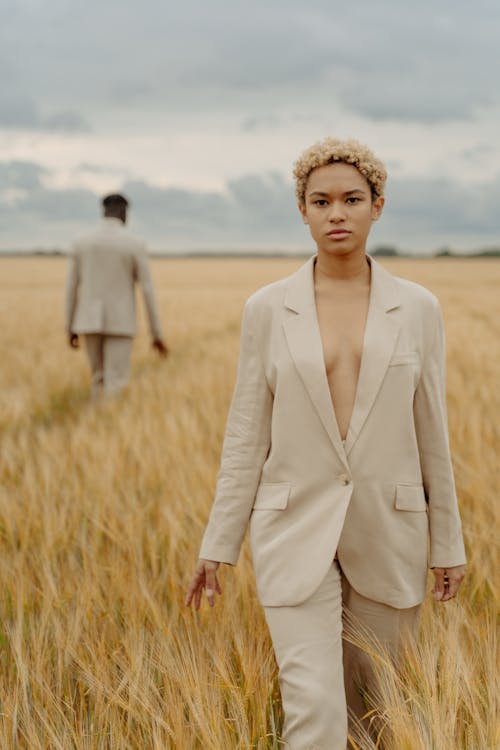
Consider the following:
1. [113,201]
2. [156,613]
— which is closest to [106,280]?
[113,201]

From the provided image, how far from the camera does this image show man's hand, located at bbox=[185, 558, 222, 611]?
1.87 meters

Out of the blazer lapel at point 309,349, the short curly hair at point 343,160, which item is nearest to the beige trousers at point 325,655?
the blazer lapel at point 309,349

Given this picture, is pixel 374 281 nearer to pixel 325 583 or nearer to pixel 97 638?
pixel 325 583

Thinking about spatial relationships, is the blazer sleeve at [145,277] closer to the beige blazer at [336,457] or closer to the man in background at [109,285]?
the man in background at [109,285]

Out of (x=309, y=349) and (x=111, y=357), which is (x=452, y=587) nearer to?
(x=309, y=349)

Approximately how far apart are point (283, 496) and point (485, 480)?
180 centimetres

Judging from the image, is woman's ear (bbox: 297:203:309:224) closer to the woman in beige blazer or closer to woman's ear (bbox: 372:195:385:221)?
the woman in beige blazer

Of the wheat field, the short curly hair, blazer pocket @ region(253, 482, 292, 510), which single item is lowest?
the wheat field

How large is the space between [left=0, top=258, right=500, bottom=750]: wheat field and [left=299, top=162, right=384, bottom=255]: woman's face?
0.86 metres

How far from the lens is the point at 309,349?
1.73 metres

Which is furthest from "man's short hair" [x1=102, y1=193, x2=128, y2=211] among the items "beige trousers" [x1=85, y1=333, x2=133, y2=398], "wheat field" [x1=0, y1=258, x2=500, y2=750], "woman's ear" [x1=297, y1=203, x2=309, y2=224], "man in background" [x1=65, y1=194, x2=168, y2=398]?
"woman's ear" [x1=297, y1=203, x2=309, y2=224]

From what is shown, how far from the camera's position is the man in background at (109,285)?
19.0 feet

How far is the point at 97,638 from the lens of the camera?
2.06 meters

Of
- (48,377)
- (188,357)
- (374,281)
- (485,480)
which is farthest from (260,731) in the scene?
(188,357)
